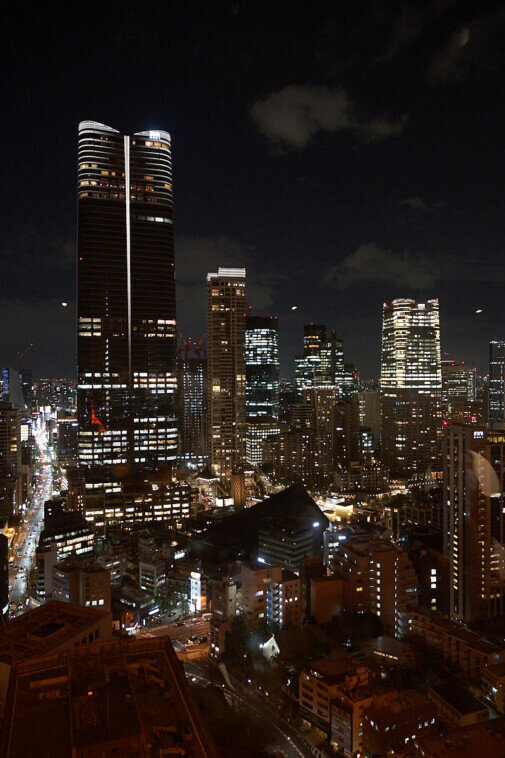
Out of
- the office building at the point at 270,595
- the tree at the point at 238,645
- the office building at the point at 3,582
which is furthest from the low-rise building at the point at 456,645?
the office building at the point at 3,582

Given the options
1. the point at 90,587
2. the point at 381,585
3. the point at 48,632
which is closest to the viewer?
the point at 48,632

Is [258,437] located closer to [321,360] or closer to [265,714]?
[321,360]

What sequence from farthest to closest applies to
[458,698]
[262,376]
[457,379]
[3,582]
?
[262,376] → [457,379] → [3,582] → [458,698]

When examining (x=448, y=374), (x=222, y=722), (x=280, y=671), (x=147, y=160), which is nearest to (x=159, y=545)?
(x=280, y=671)

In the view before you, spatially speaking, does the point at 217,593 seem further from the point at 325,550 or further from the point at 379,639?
the point at 325,550

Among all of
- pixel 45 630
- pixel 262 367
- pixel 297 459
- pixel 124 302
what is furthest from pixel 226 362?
pixel 45 630

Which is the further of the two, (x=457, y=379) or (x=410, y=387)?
(x=457, y=379)

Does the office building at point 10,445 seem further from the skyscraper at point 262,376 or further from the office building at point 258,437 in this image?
the skyscraper at point 262,376

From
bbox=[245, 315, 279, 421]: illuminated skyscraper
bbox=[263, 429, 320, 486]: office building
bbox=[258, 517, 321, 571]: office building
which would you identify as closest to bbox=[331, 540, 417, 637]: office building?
bbox=[258, 517, 321, 571]: office building
